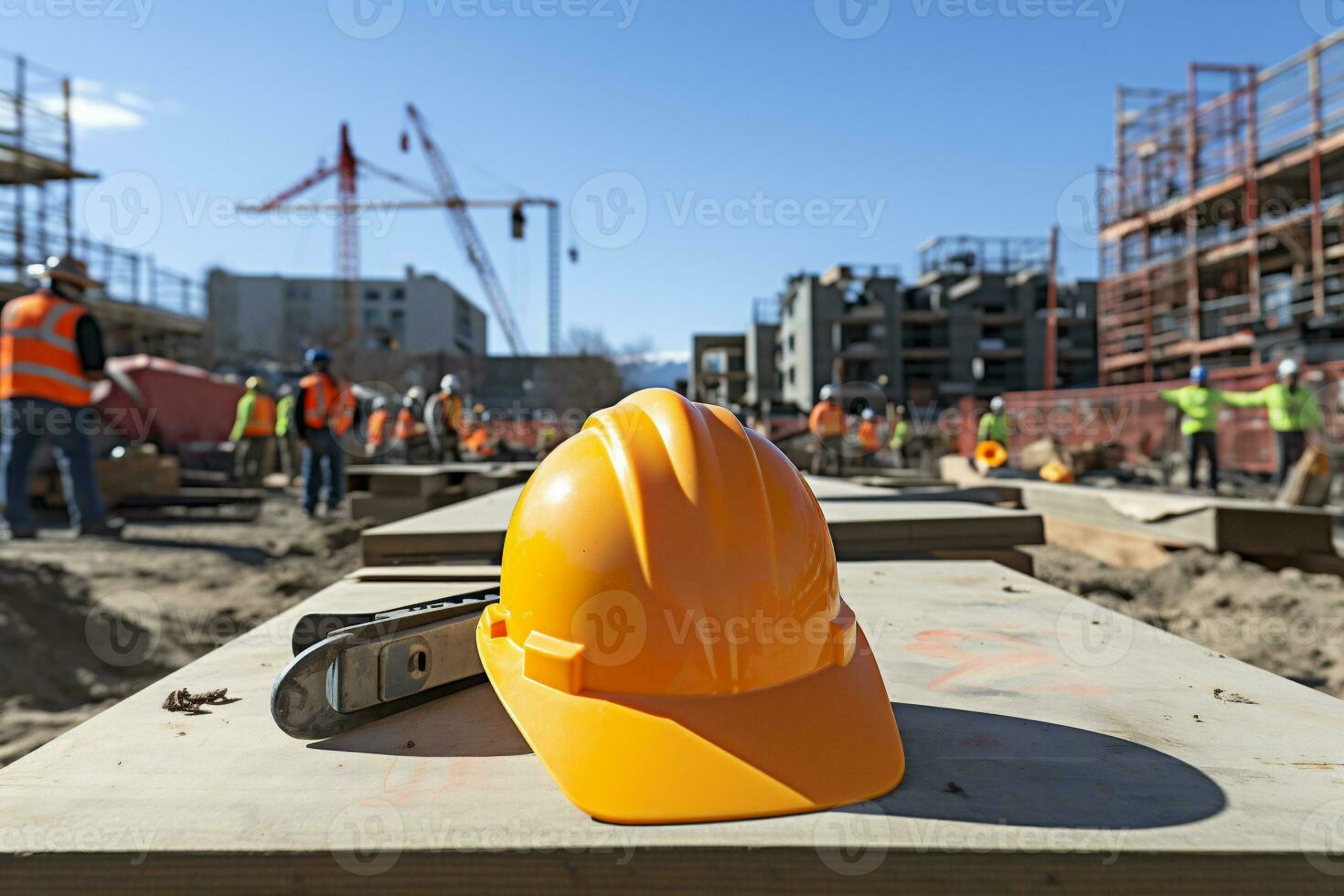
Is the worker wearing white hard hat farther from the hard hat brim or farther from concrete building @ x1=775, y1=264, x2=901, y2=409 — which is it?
concrete building @ x1=775, y1=264, x2=901, y2=409

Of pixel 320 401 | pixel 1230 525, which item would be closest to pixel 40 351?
pixel 320 401

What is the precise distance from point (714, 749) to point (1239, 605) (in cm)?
492

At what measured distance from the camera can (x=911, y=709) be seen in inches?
73.4

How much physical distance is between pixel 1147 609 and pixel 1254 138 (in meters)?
31.0

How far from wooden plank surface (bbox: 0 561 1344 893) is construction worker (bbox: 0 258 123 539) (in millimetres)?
5938

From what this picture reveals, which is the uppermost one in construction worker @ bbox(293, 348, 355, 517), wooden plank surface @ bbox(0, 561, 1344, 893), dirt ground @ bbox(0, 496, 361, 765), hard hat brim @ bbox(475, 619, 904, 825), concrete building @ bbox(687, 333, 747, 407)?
concrete building @ bbox(687, 333, 747, 407)

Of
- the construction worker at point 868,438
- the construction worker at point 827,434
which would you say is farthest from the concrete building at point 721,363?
the construction worker at point 827,434

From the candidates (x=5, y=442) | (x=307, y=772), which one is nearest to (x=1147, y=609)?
(x=307, y=772)

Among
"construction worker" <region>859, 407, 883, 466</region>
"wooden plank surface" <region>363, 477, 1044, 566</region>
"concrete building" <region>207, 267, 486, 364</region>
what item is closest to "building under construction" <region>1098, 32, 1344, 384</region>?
"construction worker" <region>859, 407, 883, 466</region>

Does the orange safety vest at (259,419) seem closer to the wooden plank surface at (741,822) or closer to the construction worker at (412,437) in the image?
the construction worker at (412,437)

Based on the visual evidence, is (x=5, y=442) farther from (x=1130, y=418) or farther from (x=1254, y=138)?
(x=1254, y=138)

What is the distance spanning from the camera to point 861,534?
4.18 m

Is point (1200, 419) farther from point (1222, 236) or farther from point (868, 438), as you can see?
point (1222, 236)

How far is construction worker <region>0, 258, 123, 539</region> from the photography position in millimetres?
6324
